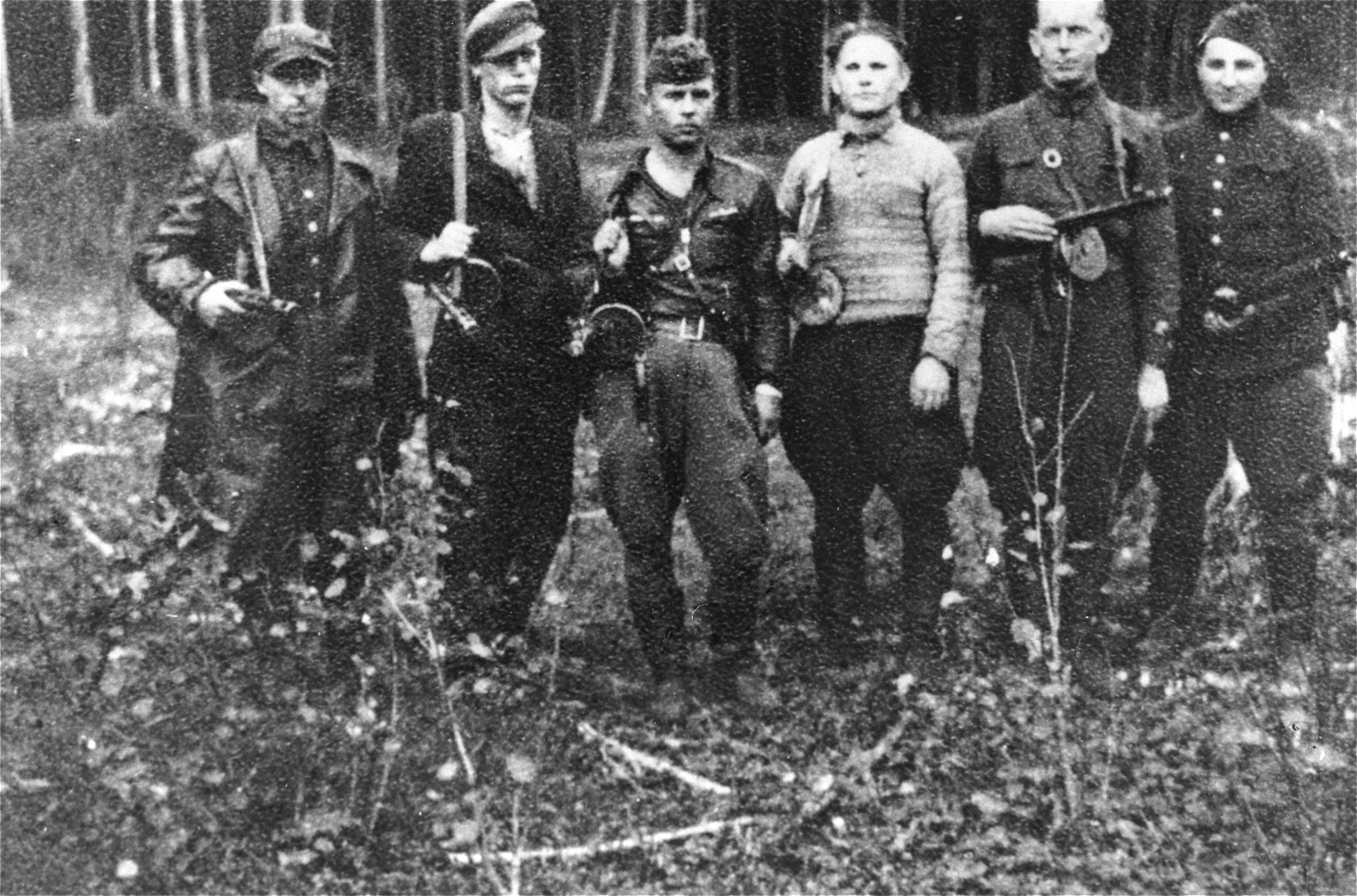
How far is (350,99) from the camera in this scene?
5012mm

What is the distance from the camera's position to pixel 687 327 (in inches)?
161

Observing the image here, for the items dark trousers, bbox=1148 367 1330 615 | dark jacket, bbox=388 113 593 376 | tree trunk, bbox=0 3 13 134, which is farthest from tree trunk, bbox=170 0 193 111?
dark trousers, bbox=1148 367 1330 615

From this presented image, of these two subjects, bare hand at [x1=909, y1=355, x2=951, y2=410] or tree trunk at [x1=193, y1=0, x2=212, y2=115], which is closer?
bare hand at [x1=909, y1=355, x2=951, y2=410]

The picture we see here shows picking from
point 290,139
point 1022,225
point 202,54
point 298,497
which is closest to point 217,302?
point 290,139

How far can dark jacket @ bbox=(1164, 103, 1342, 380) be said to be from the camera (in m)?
4.33

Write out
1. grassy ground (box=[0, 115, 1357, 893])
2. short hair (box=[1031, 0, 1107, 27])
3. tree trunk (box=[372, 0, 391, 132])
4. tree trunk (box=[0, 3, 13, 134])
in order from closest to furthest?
grassy ground (box=[0, 115, 1357, 893]) < short hair (box=[1031, 0, 1107, 27]) < tree trunk (box=[0, 3, 13, 134]) < tree trunk (box=[372, 0, 391, 132])

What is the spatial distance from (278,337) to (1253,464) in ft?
10.5

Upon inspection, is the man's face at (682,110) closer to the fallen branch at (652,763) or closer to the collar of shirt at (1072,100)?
the collar of shirt at (1072,100)

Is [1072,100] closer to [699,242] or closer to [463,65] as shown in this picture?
[699,242]

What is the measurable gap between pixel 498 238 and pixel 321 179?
587mm

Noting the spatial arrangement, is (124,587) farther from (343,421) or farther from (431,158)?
(431,158)

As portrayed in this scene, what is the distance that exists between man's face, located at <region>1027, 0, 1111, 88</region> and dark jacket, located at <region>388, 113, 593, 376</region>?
1546 millimetres

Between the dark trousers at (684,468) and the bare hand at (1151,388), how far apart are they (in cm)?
128

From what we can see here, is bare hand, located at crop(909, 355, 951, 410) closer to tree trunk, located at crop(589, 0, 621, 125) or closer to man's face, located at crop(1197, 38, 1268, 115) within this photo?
man's face, located at crop(1197, 38, 1268, 115)
